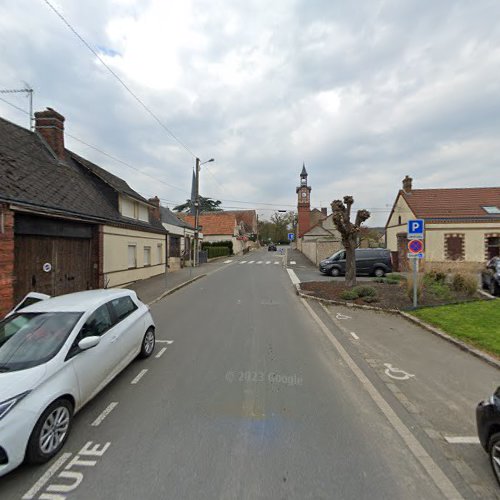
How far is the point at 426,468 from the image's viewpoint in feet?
8.91

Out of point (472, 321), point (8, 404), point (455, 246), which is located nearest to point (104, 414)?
point (8, 404)

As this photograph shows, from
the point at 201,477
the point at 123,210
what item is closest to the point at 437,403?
the point at 201,477

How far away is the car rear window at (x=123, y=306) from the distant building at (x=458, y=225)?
20565mm

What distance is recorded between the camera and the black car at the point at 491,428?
2.53 m

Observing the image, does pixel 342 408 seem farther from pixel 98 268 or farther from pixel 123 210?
pixel 123 210

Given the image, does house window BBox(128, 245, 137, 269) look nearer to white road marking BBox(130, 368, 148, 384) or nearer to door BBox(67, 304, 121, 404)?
white road marking BBox(130, 368, 148, 384)

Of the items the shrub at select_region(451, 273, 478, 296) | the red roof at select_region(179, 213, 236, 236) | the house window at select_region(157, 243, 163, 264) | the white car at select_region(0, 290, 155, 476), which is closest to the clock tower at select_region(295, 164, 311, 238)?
the red roof at select_region(179, 213, 236, 236)

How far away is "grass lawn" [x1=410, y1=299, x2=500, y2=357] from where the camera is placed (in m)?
5.98

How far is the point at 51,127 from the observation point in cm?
1200

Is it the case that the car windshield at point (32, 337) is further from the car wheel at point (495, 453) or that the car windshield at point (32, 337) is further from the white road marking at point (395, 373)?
the white road marking at point (395, 373)

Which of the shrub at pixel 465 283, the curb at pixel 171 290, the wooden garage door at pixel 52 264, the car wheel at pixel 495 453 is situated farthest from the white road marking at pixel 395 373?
the wooden garage door at pixel 52 264

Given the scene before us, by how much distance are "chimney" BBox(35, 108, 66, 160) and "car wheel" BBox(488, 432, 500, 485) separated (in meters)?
15.3

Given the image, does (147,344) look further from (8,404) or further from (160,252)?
(160,252)

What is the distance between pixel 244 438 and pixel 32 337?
2811 mm
